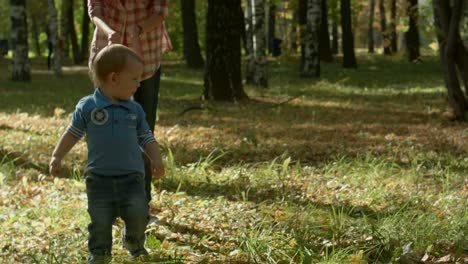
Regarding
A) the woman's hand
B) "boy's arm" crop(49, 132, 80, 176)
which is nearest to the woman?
the woman's hand

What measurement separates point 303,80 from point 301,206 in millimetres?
16190

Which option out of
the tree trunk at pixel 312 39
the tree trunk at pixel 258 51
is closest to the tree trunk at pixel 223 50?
the tree trunk at pixel 258 51

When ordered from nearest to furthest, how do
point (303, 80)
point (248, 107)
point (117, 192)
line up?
point (117, 192)
point (248, 107)
point (303, 80)

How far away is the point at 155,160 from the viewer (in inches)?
171

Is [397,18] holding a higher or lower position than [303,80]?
higher

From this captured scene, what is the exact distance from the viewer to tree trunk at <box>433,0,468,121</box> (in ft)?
35.7

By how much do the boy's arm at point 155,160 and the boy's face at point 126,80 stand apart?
A: 0.36 m

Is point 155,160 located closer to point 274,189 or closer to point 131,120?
point 131,120

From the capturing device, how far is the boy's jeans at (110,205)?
4.22 meters

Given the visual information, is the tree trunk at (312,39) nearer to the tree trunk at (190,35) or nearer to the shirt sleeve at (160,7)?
the tree trunk at (190,35)

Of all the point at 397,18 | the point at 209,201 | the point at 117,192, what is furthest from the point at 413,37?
the point at 117,192

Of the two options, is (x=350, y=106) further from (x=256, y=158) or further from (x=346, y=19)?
(x=346, y=19)

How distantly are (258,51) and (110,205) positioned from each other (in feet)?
48.7

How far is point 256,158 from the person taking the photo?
8711mm
